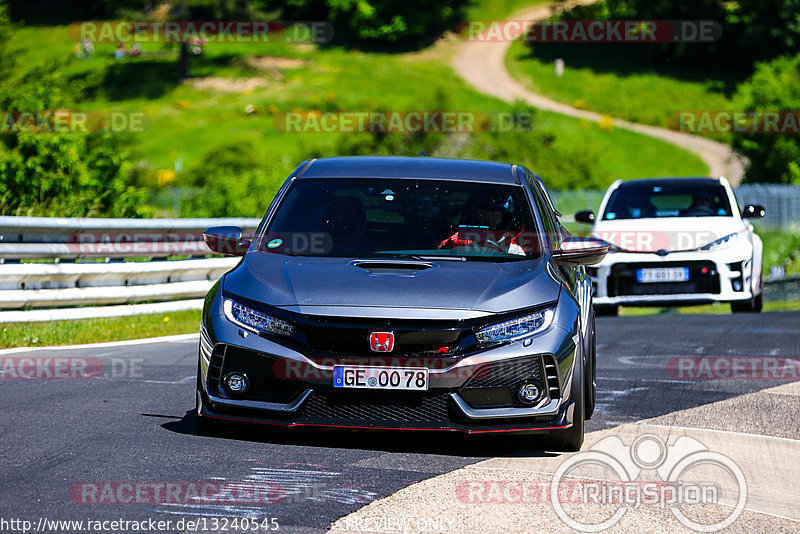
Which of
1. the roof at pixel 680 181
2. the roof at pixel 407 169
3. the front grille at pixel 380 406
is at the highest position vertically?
the roof at pixel 407 169

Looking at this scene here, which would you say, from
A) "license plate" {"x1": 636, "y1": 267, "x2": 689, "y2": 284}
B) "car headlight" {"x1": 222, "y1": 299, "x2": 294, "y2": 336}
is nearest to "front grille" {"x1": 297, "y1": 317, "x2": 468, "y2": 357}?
"car headlight" {"x1": 222, "y1": 299, "x2": 294, "y2": 336}

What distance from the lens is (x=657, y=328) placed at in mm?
14289

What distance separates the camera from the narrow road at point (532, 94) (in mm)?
69688

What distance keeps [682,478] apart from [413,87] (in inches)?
3195

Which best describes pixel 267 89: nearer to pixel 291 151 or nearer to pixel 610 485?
pixel 291 151

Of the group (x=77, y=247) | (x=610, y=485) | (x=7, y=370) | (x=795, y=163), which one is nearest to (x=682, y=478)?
(x=610, y=485)

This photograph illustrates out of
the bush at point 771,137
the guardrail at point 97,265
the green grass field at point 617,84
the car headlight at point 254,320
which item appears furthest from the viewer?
the green grass field at point 617,84

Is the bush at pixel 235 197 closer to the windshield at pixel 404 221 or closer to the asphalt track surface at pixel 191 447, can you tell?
the asphalt track surface at pixel 191 447

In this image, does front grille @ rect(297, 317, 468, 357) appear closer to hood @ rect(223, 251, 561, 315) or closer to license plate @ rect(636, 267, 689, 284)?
hood @ rect(223, 251, 561, 315)

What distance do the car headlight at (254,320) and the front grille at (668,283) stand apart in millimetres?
9436

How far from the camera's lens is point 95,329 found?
12.2 m

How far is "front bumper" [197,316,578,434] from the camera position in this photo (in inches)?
230

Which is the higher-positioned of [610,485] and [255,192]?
[610,485]

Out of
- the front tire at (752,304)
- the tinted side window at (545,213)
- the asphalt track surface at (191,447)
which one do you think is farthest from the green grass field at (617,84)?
the tinted side window at (545,213)
